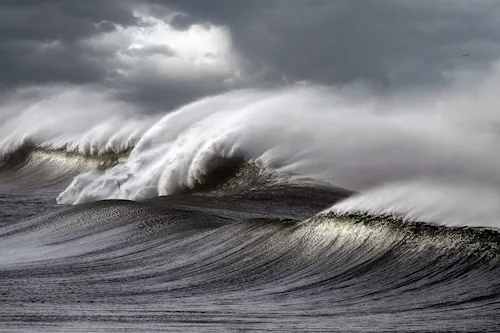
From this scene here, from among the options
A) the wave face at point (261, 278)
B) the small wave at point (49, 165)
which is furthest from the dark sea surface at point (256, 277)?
the small wave at point (49, 165)

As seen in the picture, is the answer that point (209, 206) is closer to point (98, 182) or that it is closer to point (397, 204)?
point (98, 182)

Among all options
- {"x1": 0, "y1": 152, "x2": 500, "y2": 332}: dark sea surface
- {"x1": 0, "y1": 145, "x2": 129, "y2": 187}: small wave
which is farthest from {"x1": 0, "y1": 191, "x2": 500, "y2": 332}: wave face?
{"x1": 0, "y1": 145, "x2": 129, "y2": 187}: small wave

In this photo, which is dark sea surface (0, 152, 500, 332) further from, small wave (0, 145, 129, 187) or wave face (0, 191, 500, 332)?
small wave (0, 145, 129, 187)

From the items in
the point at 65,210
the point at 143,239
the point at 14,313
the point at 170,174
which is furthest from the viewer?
the point at 170,174

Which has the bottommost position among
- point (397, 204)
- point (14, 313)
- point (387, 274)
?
point (14, 313)

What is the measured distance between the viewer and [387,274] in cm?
926

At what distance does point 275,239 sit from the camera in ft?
39.7

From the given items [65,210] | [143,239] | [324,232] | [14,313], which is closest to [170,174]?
[65,210]

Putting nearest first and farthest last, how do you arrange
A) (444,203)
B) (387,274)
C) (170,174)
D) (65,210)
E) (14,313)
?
(14,313)
(387,274)
(444,203)
(65,210)
(170,174)

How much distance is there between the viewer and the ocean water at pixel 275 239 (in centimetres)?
793

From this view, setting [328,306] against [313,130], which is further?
[313,130]

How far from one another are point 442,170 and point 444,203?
832 cm

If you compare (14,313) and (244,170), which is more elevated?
(244,170)

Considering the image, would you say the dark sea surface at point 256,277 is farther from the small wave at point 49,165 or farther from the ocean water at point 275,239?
the small wave at point 49,165
